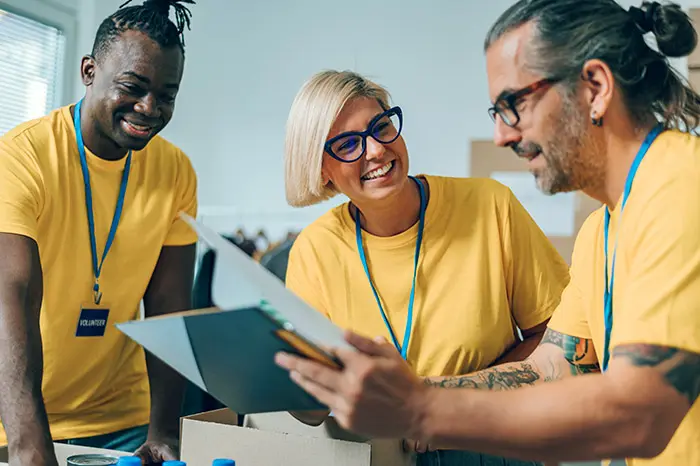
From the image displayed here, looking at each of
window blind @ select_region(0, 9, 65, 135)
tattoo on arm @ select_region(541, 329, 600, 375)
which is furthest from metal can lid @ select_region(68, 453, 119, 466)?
window blind @ select_region(0, 9, 65, 135)

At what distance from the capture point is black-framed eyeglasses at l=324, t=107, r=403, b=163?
1.70 metres

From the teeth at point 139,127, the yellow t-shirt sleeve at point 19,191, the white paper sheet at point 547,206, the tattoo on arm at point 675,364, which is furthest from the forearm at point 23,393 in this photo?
the white paper sheet at point 547,206

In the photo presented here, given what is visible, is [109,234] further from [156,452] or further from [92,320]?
[156,452]

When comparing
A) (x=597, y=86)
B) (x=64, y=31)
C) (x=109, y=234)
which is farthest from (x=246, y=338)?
(x=64, y=31)

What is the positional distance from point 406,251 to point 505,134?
25.3 inches

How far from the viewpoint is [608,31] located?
1.04 m

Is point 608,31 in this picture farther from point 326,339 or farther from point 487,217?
point 487,217

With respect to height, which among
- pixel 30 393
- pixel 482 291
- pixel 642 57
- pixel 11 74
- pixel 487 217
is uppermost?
pixel 11 74

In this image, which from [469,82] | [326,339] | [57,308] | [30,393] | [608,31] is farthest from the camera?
[469,82]

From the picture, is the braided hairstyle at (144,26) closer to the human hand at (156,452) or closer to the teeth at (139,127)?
the teeth at (139,127)

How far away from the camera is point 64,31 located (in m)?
4.01

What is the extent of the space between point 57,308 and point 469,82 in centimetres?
253

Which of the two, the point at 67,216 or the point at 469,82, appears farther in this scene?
the point at 469,82

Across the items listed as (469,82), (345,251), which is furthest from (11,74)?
(345,251)
